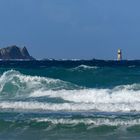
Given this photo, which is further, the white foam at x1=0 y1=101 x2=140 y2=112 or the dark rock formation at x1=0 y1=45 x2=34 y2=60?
the dark rock formation at x1=0 y1=45 x2=34 y2=60

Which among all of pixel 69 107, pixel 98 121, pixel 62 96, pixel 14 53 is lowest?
pixel 98 121

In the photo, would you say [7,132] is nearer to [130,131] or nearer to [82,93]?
[130,131]

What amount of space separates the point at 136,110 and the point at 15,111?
3.52m

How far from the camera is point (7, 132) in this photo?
14.0 m

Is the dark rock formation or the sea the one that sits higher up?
the dark rock formation

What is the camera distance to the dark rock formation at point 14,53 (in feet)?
275

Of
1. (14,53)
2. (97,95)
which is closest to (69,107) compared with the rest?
(97,95)

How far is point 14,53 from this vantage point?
85.7 m

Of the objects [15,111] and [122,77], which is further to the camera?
[122,77]

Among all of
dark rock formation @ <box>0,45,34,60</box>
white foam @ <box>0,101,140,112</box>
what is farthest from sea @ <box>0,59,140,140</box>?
dark rock formation @ <box>0,45,34,60</box>

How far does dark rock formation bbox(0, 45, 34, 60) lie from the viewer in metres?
83.9

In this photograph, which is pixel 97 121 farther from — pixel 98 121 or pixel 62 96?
pixel 62 96

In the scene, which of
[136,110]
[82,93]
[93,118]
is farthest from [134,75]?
[93,118]

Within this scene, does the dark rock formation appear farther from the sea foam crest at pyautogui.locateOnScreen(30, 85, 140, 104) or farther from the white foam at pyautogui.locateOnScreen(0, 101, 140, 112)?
the white foam at pyautogui.locateOnScreen(0, 101, 140, 112)
